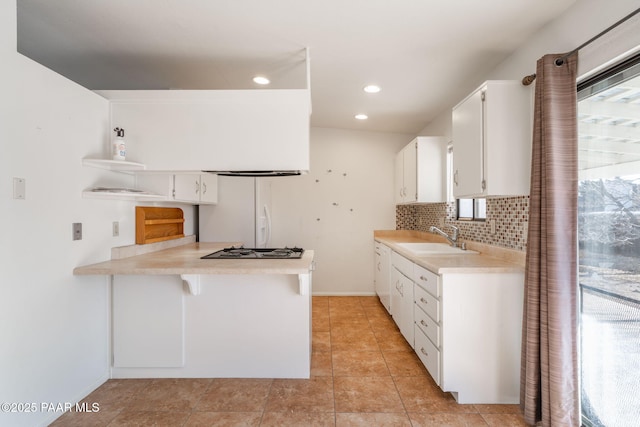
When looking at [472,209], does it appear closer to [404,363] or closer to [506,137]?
[506,137]

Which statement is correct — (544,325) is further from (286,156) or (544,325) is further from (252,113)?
(252,113)

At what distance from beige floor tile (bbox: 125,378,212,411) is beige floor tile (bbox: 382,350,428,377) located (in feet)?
4.56

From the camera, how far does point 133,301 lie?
2.22m

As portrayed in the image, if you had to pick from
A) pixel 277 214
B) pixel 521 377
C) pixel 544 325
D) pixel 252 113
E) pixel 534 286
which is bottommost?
pixel 521 377

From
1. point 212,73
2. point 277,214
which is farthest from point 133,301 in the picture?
point 277,214

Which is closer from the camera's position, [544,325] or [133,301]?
[544,325]

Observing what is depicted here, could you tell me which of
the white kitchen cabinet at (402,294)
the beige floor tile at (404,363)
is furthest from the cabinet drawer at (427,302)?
the beige floor tile at (404,363)

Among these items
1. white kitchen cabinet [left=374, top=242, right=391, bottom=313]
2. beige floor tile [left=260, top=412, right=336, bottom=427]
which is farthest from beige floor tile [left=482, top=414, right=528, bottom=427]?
white kitchen cabinet [left=374, top=242, right=391, bottom=313]

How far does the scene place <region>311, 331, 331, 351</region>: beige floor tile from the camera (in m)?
2.75

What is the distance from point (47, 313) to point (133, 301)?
0.52 m

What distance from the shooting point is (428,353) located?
7.13 ft

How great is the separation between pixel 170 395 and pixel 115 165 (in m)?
1.61

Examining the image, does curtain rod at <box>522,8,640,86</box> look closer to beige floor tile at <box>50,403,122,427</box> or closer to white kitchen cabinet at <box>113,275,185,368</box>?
white kitchen cabinet at <box>113,275,185,368</box>

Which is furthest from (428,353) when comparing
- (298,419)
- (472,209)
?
(472,209)
